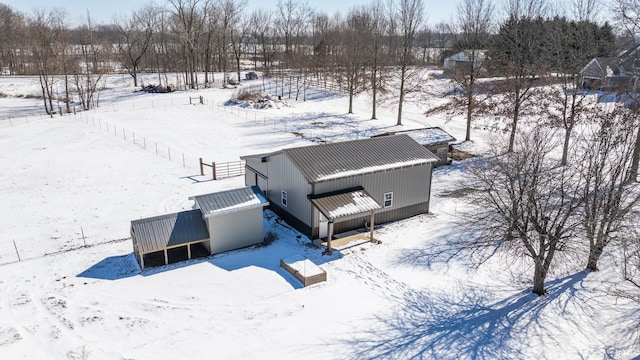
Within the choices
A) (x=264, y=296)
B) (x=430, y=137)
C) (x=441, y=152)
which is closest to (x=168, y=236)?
(x=264, y=296)

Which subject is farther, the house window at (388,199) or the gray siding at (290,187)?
the house window at (388,199)

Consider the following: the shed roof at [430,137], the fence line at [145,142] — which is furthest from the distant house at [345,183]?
the fence line at [145,142]

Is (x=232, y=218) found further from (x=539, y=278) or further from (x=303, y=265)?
(x=539, y=278)

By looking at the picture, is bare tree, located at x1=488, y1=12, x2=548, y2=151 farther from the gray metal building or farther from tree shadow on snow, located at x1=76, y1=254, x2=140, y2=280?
tree shadow on snow, located at x1=76, y1=254, x2=140, y2=280

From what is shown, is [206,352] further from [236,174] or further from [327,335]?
[236,174]

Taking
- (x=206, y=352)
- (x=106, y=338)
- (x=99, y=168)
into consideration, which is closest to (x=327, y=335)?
(x=206, y=352)

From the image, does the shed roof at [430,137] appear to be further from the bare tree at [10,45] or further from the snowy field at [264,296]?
the bare tree at [10,45]

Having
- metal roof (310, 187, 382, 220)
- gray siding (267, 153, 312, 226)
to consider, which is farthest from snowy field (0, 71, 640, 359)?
metal roof (310, 187, 382, 220)
